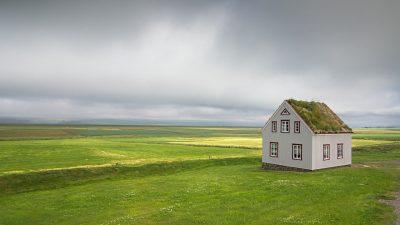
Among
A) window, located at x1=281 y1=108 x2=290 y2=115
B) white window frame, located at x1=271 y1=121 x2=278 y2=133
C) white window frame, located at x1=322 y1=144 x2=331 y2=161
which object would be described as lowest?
white window frame, located at x1=322 y1=144 x2=331 y2=161

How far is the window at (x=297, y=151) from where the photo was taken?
4849 centimetres

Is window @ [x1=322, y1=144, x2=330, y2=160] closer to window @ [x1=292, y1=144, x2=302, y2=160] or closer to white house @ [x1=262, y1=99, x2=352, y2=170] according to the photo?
white house @ [x1=262, y1=99, x2=352, y2=170]

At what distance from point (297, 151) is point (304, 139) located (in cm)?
212

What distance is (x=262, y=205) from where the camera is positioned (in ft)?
87.7

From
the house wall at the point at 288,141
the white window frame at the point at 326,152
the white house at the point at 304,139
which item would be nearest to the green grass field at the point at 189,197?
the white window frame at the point at 326,152

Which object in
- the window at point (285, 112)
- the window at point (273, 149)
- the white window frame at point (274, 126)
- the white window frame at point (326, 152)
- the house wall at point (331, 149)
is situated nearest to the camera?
the house wall at point (331, 149)

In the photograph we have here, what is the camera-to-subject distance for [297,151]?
160 feet

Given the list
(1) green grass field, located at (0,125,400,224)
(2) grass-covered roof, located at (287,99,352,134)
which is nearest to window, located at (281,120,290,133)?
(2) grass-covered roof, located at (287,99,352,134)

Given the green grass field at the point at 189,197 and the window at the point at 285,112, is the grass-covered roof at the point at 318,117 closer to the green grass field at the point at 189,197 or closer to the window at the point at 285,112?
the window at the point at 285,112

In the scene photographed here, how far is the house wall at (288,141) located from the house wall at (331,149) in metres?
0.95

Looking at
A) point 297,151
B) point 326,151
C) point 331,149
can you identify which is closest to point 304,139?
point 297,151

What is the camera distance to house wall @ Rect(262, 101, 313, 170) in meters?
47.4

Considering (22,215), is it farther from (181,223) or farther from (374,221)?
(374,221)

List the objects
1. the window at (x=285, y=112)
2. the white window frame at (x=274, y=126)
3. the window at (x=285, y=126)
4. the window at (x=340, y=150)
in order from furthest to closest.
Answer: the white window frame at (x=274, y=126) < the window at (x=340, y=150) < the window at (x=285, y=112) < the window at (x=285, y=126)
